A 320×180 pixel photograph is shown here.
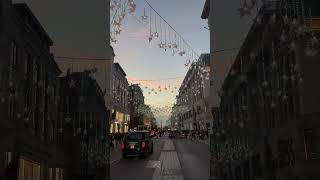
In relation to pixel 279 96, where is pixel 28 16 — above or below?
above

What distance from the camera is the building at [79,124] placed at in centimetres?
1559

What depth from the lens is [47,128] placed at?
1426 centimetres

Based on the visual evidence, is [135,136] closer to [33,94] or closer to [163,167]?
[163,167]

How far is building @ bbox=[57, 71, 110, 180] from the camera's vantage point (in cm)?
1559

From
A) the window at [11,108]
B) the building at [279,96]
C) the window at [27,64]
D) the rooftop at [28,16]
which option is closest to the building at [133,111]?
the rooftop at [28,16]

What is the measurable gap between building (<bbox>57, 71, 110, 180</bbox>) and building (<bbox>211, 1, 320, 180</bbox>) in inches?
176

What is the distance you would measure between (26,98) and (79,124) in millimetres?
3501

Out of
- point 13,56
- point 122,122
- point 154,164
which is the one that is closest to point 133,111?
point 122,122

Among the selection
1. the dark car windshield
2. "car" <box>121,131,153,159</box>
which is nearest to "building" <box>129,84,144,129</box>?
"car" <box>121,131,153,159</box>

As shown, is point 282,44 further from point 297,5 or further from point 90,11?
point 90,11

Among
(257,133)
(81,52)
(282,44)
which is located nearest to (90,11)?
(81,52)

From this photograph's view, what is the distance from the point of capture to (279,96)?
1034 centimetres

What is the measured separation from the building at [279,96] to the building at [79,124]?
4.48 metres

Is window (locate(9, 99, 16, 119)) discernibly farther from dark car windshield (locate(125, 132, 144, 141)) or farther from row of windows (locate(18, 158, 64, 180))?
dark car windshield (locate(125, 132, 144, 141))
